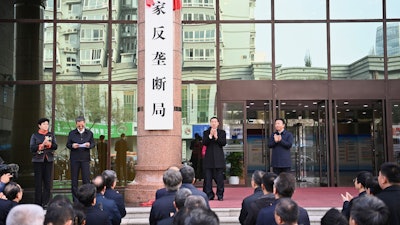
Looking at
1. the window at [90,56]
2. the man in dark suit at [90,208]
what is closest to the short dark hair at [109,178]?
the man in dark suit at [90,208]

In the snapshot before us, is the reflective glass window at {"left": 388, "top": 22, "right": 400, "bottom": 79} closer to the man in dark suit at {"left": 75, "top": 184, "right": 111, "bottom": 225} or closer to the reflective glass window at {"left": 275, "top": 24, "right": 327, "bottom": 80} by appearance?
the reflective glass window at {"left": 275, "top": 24, "right": 327, "bottom": 80}

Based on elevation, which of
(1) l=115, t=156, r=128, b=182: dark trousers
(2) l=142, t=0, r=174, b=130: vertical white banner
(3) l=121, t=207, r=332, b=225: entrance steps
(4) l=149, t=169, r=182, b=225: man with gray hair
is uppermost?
(2) l=142, t=0, r=174, b=130: vertical white banner

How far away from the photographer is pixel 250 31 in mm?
14797

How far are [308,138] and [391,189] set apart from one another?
1144cm

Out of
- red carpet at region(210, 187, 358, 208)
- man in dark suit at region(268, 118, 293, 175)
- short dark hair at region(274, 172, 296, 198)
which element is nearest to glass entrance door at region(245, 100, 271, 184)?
red carpet at region(210, 187, 358, 208)

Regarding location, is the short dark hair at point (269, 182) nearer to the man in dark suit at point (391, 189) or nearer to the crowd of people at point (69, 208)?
the man in dark suit at point (391, 189)

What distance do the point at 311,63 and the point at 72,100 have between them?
6829 millimetres

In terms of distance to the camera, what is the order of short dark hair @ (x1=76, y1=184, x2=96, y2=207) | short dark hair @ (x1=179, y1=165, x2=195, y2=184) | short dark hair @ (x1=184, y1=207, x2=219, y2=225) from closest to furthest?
short dark hair @ (x1=184, y1=207, x2=219, y2=225), short dark hair @ (x1=76, y1=184, x2=96, y2=207), short dark hair @ (x1=179, y1=165, x2=195, y2=184)

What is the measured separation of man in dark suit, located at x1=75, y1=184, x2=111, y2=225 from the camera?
474 centimetres

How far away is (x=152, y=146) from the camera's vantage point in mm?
11078

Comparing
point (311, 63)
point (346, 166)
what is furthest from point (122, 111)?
point (346, 166)

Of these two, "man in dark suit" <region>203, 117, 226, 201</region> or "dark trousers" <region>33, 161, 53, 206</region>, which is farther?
"man in dark suit" <region>203, 117, 226, 201</region>

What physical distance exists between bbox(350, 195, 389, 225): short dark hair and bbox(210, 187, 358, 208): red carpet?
232 inches

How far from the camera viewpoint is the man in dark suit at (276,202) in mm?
4566
